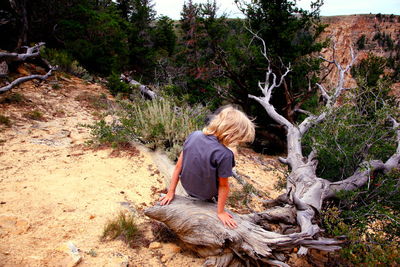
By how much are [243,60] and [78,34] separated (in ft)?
23.4

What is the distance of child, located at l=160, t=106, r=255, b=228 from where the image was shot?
200 cm

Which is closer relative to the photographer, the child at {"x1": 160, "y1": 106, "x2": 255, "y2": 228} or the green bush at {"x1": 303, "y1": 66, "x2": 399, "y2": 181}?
the child at {"x1": 160, "y1": 106, "x2": 255, "y2": 228}

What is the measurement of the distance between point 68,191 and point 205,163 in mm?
1876

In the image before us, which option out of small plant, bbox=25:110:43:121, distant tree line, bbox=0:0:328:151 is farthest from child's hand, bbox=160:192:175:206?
small plant, bbox=25:110:43:121

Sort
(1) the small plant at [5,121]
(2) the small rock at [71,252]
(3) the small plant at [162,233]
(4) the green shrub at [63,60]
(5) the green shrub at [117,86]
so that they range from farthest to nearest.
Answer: (4) the green shrub at [63,60]
(5) the green shrub at [117,86]
(1) the small plant at [5,121]
(3) the small plant at [162,233]
(2) the small rock at [71,252]

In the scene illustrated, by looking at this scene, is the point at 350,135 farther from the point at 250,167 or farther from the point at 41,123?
the point at 41,123

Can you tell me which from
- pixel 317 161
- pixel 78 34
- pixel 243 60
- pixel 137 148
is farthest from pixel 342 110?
pixel 78 34

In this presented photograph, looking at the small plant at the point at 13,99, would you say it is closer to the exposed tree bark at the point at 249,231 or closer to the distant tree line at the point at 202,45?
the distant tree line at the point at 202,45

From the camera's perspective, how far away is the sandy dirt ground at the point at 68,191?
2061 millimetres

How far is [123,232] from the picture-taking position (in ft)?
7.54

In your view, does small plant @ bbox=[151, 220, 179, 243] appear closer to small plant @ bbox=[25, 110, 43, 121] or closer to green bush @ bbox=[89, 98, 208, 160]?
green bush @ bbox=[89, 98, 208, 160]

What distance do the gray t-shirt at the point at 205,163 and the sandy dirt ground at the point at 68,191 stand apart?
617 millimetres

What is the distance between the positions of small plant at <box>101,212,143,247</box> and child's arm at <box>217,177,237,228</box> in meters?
0.79

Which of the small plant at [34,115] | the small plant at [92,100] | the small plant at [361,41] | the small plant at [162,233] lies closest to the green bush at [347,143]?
the small plant at [162,233]
